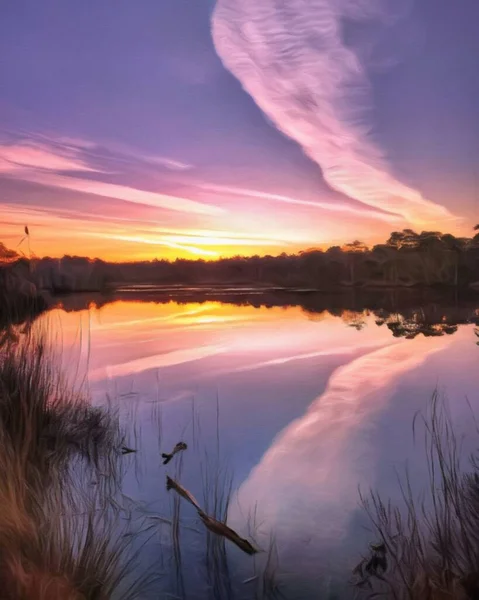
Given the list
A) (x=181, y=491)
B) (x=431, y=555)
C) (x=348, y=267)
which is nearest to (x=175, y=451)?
(x=181, y=491)

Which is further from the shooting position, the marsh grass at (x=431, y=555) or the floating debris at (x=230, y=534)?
the floating debris at (x=230, y=534)

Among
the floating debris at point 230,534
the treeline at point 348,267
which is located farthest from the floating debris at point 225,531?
the treeline at point 348,267

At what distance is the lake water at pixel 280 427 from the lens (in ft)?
5.48

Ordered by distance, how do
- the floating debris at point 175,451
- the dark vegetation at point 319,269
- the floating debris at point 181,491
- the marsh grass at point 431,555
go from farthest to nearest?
the dark vegetation at point 319,269
the floating debris at point 175,451
the floating debris at point 181,491
the marsh grass at point 431,555

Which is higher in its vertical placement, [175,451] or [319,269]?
[319,269]

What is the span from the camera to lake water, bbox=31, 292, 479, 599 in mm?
1671

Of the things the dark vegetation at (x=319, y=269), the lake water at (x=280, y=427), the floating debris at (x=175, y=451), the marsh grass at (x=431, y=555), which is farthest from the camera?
the dark vegetation at (x=319, y=269)

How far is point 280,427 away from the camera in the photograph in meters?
2.87

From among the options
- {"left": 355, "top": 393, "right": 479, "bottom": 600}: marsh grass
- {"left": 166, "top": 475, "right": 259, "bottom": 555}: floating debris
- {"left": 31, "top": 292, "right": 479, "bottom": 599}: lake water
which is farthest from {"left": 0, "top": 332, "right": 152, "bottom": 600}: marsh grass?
{"left": 355, "top": 393, "right": 479, "bottom": 600}: marsh grass

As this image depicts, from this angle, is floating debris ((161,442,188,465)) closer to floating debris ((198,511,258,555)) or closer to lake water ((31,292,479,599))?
lake water ((31,292,479,599))

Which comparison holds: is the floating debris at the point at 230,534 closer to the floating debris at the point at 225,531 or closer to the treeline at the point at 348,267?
the floating debris at the point at 225,531

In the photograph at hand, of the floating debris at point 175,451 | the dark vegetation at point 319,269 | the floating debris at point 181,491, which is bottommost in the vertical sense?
the floating debris at point 181,491

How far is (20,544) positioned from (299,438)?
1.64 meters

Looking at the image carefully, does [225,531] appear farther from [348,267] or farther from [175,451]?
[348,267]
